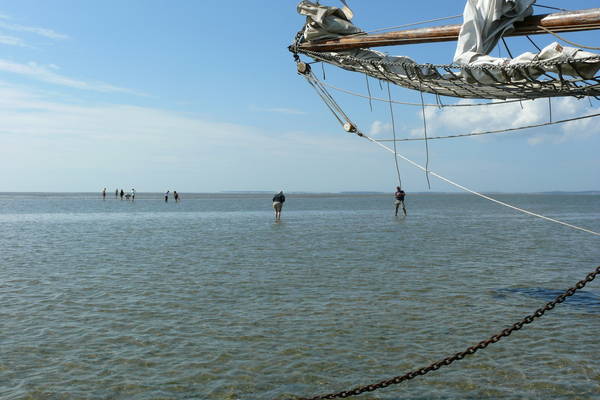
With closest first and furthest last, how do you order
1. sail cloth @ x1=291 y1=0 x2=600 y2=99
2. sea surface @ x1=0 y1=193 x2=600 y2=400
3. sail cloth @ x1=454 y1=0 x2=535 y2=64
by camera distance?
sea surface @ x1=0 y1=193 x2=600 y2=400, sail cloth @ x1=291 y1=0 x2=600 y2=99, sail cloth @ x1=454 y1=0 x2=535 y2=64

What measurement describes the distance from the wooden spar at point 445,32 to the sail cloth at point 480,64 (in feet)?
0.54

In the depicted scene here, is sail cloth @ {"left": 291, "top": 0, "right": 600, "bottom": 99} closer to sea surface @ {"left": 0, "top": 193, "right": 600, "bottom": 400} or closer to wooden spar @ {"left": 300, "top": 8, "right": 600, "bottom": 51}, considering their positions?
wooden spar @ {"left": 300, "top": 8, "right": 600, "bottom": 51}

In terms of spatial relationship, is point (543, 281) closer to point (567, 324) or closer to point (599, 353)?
point (567, 324)

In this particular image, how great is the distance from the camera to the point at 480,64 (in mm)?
7969

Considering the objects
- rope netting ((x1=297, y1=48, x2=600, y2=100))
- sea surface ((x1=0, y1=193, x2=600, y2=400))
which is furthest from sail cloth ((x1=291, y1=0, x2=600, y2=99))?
sea surface ((x1=0, y1=193, x2=600, y2=400))

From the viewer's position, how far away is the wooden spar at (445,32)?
743 centimetres

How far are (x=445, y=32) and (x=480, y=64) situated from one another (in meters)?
1.23

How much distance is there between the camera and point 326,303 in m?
10.2

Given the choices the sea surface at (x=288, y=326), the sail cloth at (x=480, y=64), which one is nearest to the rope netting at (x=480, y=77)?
the sail cloth at (x=480, y=64)

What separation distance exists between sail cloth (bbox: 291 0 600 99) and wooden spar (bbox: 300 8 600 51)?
0.16 metres

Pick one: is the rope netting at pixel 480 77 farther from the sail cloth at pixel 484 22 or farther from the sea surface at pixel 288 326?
the sea surface at pixel 288 326

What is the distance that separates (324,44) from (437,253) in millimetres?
10410

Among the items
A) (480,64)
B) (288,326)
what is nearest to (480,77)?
(480,64)

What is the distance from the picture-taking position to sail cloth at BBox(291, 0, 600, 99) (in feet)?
23.5
